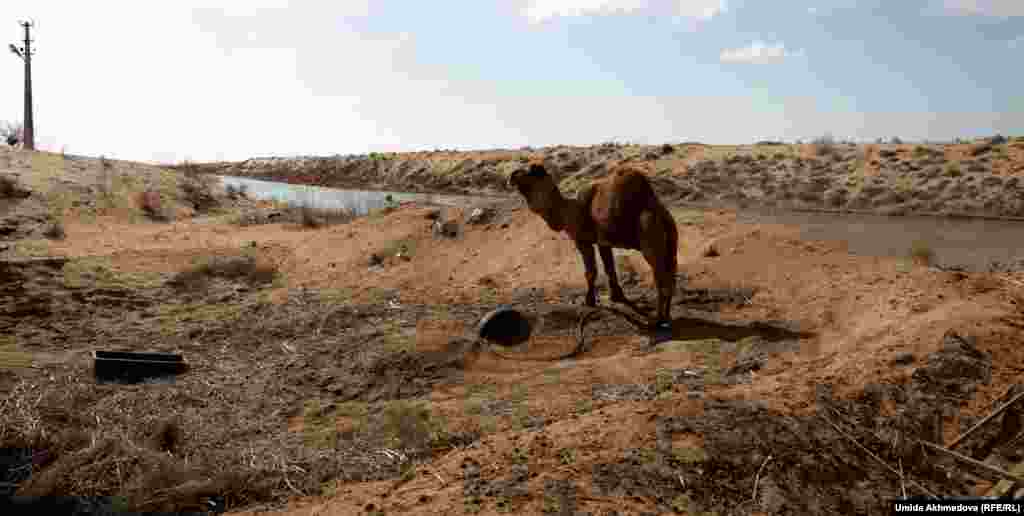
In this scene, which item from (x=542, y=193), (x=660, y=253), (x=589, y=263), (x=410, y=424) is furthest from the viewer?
(x=542, y=193)

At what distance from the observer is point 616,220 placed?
30.2 ft

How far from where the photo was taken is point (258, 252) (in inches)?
649

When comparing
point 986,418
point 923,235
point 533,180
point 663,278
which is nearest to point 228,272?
point 533,180

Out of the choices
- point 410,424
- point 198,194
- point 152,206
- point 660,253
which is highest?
point 198,194

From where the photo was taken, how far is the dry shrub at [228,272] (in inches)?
545

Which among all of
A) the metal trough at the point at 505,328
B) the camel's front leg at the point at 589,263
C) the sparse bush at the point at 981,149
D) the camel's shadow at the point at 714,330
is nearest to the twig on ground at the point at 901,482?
the camel's shadow at the point at 714,330

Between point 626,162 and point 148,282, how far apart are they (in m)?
29.4

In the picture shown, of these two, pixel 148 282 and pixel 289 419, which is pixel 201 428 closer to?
pixel 289 419

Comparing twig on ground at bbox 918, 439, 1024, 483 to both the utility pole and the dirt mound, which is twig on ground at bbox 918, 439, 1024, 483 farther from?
the utility pole

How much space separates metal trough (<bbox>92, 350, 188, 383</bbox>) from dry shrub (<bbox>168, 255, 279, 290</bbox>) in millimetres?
4990

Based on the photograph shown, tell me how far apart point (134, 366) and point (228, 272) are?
636 cm

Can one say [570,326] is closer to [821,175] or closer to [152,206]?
[152,206]

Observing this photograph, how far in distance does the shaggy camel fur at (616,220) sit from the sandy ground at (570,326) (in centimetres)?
78

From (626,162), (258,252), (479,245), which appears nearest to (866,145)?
(626,162)
